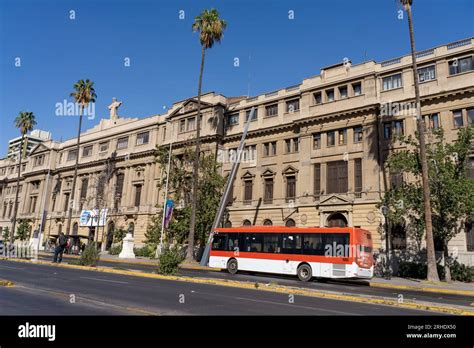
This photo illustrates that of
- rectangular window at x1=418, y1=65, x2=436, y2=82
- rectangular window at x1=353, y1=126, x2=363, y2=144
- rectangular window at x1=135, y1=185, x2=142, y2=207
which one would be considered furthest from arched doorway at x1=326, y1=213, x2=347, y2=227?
rectangular window at x1=135, y1=185, x2=142, y2=207

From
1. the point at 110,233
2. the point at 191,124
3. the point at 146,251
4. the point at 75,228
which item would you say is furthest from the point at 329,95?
the point at 75,228

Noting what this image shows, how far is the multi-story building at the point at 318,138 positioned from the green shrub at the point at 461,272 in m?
1.11

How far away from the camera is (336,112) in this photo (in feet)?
114

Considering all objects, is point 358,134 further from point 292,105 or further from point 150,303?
point 150,303

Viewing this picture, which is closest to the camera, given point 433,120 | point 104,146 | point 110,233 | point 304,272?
point 304,272

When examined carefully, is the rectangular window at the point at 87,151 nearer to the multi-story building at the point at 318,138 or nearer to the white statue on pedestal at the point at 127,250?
the multi-story building at the point at 318,138

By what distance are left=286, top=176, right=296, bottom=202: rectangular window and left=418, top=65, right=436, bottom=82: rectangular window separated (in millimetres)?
14703

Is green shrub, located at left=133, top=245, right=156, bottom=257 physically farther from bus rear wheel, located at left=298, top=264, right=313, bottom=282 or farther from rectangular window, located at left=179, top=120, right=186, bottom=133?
bus rear wheel, located at left=298, top=264, right=313, bottom=282

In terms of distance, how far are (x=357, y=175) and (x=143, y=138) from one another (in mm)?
34090

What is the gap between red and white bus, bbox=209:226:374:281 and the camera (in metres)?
20.4

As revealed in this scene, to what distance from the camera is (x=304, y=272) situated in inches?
853

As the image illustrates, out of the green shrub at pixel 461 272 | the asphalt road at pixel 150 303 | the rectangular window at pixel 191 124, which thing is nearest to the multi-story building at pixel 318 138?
the rectangular window at pixel 191 124

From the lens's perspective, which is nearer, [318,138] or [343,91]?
[343,91]
